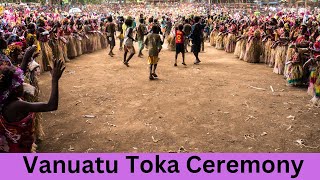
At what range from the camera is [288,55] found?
9.38 metres

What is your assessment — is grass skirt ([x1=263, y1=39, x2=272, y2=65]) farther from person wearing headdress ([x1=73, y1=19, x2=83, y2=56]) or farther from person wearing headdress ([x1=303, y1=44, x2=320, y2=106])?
person wearing headdress ([x1=73, y1=19, x2=83, y2=56])

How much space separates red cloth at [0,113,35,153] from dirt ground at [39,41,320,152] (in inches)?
68.2

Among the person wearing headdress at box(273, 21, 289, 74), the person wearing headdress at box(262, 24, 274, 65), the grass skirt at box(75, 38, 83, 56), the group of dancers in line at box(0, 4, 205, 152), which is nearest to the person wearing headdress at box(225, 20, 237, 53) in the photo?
the person wearing headdress at box(262, 24, 274, 65)

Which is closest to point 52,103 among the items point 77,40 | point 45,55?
point 45,55

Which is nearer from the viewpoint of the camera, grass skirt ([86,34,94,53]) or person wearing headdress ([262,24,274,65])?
person wearing headdress ([262,24,274,65])

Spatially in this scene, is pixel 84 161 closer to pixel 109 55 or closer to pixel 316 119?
pixel 316 119

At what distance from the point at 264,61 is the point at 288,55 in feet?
10.4

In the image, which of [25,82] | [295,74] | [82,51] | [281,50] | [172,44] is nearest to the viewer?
[25,82]

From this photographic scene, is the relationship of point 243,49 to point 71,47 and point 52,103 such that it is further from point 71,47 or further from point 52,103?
point 52,103

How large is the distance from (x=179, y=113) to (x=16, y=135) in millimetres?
3915

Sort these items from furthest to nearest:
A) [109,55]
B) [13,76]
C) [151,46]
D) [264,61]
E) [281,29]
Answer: [109,55] < [264,61] < [281,29] < [151,46] < [13,76]

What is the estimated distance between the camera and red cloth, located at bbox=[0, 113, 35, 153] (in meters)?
3.10

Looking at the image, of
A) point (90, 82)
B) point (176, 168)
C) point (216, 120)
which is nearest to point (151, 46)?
point (90, 82)

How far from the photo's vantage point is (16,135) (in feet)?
10.3
